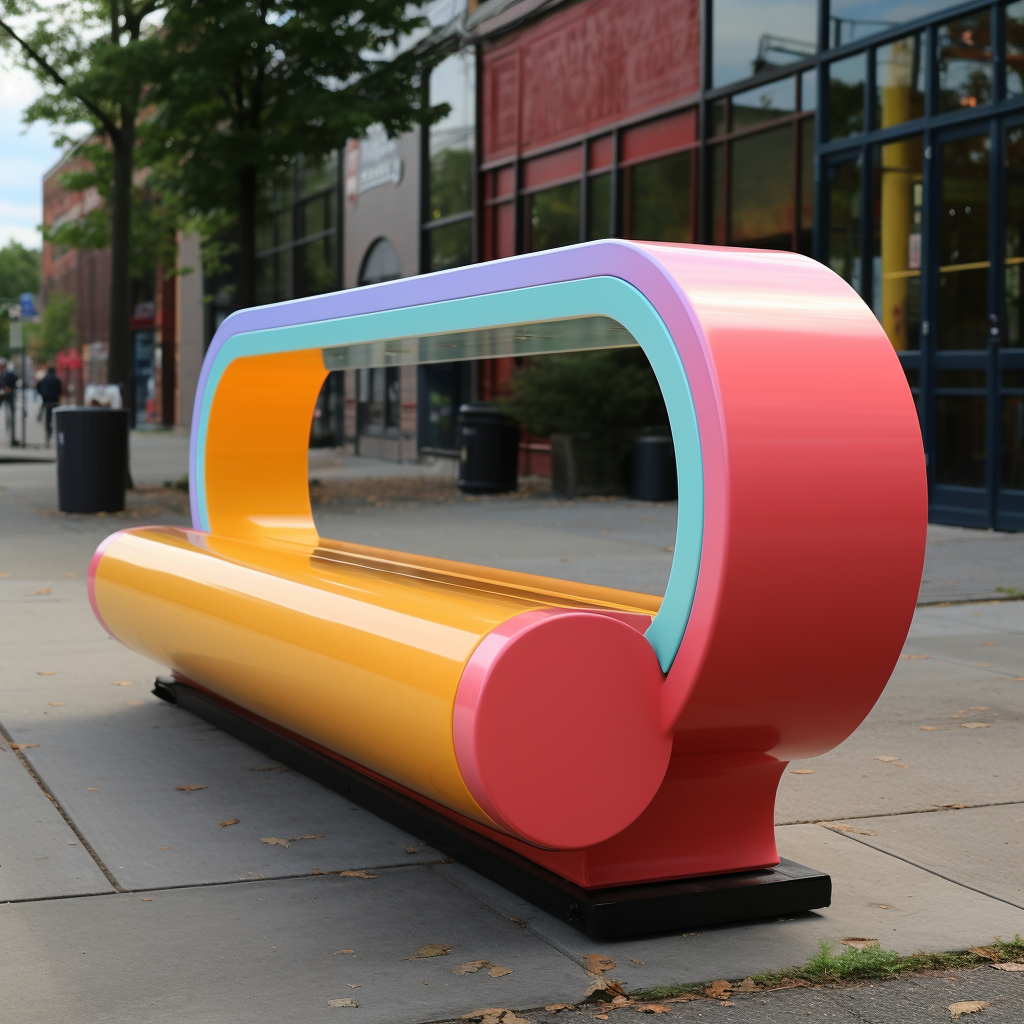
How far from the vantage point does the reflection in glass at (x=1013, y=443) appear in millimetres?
13078

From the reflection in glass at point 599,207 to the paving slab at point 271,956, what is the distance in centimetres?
1685

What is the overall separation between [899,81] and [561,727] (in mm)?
12340

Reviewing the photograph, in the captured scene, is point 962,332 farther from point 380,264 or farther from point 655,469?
point 380,264

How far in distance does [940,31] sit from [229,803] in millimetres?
11512

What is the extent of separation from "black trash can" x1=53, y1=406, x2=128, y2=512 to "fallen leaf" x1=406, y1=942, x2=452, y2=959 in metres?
11.8

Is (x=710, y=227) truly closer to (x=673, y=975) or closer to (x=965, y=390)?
(x=965, y=390)

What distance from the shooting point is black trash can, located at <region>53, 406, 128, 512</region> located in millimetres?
14547

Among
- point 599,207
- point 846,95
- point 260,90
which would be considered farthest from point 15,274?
point 846,95

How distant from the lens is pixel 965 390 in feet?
44.6

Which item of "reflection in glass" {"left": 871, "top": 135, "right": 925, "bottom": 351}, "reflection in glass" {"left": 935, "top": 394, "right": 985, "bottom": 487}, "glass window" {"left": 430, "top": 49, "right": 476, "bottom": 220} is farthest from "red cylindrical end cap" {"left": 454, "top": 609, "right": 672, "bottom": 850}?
"glass window" {"left": 430, "top": 49, "right": 476, "bottom": 220}

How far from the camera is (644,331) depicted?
3.54 meters

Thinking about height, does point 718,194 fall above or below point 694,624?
above

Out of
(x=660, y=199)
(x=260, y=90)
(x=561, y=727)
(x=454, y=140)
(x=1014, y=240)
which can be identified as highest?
(x=454, y=140)

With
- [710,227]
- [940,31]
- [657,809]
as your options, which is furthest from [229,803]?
[710,227]
